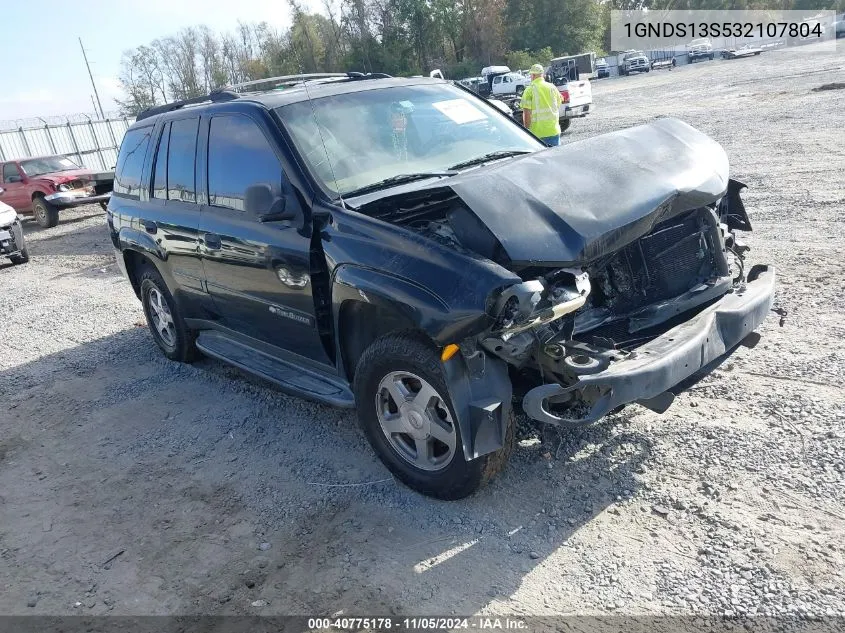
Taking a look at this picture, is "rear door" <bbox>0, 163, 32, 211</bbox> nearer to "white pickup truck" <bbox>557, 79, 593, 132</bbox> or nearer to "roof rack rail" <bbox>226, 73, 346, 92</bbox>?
"roof rack rail" <bbox>226, 73, 346, 92</bbox>

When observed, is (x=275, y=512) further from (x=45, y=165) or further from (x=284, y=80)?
(x=45, y=165)

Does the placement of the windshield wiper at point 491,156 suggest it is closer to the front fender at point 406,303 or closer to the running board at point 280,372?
the front fender at point 406,303

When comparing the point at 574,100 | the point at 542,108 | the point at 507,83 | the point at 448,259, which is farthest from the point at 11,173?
the point at 507,83

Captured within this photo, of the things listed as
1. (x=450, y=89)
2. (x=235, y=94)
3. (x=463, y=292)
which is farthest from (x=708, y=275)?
(x=235, y=94)

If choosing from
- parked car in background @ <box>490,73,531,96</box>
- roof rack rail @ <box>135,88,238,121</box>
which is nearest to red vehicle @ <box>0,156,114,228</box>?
roof rack rail @ <box>135,88,238,121</box>

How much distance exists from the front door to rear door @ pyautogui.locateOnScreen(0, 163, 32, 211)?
15.6 meters

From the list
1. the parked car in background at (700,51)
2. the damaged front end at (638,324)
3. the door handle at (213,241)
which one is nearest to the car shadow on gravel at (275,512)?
the damaged front end at (638,324)

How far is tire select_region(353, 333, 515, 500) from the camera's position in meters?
3.37

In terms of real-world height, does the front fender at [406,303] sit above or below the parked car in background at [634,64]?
above

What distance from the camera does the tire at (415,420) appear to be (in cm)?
337

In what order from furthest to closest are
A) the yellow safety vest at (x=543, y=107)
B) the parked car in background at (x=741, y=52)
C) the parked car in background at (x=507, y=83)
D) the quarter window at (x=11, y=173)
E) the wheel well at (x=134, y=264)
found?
the parked car in background at (x=741, y=52) < the parked car in background at (x=507, y=83) < the quarter window at (x=11, y=173) < the yellow safety vest at (x=543, y=107) < the wheel well at (x=134, y=264)

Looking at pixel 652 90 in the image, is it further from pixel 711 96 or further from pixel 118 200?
pixel 118 200

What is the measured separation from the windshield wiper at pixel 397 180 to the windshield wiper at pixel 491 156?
18cm

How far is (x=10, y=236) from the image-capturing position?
12.6 metres
